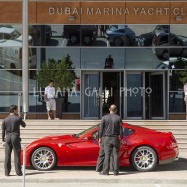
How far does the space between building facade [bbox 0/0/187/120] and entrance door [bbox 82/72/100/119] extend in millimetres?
308

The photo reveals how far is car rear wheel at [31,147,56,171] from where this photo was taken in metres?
12.8

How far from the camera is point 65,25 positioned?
79.4 ft

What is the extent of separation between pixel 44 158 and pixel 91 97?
1184 centimetres

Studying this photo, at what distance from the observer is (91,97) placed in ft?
80.5

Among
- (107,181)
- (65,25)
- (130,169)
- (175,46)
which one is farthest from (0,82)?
(107,181)

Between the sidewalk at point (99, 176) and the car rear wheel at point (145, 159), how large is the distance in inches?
7.6

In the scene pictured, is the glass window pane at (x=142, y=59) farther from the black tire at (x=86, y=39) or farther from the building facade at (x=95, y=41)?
the black tire at (x=86, y=39)

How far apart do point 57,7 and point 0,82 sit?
15.2 ft

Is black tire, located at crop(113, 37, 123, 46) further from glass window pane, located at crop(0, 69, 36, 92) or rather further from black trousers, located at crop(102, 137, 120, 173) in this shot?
black trousers, located at crop(102, 137, 120, 173)

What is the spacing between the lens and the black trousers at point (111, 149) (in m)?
11.9

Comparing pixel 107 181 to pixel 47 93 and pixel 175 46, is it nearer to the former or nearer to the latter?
pixel 47 93

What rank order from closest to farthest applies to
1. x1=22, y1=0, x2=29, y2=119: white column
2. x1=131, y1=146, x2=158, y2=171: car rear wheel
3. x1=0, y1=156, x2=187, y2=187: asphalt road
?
x1=0, y1=156, x2=187, y2=187: asphalt road < x1=131, y1=146, x2=158, y2=171: car rear wheel < x1=22, y1=0, x2=29, y2=119: white column

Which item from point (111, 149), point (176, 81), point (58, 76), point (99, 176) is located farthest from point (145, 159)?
point (176, 81)

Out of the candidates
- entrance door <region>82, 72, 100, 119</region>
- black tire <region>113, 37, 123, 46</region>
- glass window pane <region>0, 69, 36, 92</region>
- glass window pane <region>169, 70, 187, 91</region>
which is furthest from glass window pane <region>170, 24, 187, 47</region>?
glass window pane <region>0, 69, 36, 92</region>
